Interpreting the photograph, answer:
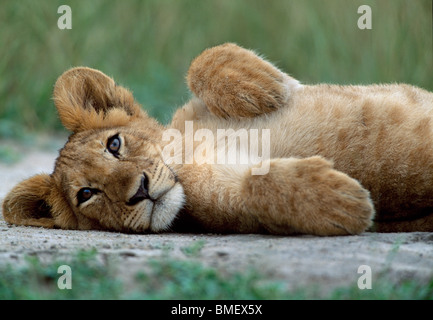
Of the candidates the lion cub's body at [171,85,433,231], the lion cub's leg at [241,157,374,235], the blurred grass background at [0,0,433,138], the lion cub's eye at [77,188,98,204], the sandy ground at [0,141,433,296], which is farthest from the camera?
the blurred grass background at [0,0,433,138]

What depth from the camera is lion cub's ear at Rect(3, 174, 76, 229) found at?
389cm

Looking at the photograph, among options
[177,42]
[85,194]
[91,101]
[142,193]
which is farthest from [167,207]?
[177,42]

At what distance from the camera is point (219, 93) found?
375cm

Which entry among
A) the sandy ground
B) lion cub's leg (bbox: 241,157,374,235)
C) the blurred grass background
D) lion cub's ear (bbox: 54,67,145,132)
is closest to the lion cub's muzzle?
the sandy ground

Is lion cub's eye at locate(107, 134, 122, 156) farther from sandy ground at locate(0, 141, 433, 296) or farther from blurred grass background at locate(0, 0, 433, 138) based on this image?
blurred grass background at locate(0, 0, 433, 138)

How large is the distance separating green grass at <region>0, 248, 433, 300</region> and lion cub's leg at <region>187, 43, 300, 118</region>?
54.6 inches

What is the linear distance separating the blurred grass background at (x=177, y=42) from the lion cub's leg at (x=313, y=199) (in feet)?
14.0

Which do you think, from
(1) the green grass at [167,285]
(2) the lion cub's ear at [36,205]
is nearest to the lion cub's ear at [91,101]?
(2) the lion cub's ear at [36,205]

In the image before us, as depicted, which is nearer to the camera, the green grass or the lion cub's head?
the green grass

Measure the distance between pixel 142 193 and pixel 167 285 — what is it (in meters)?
1.09

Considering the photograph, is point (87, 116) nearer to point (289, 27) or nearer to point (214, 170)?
point (214, 170)

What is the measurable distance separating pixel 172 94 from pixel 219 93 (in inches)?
207

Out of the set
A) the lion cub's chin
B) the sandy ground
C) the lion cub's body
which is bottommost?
the sandy ground

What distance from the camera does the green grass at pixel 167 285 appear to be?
89.4 inches
